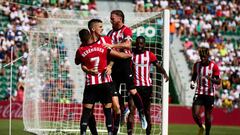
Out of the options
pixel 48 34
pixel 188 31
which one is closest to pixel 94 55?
pixel 48 34

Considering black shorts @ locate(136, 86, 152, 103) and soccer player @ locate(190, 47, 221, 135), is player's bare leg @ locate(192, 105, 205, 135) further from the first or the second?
black shorts @ locate(136, 86, 152, 103)

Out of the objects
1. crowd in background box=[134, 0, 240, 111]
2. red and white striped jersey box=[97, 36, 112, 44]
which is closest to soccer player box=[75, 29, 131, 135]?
red and white striped jersey box=[97, 36, 112, 44]

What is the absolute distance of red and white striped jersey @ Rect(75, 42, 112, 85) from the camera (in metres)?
13.9

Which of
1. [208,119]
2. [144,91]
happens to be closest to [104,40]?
[144,91]

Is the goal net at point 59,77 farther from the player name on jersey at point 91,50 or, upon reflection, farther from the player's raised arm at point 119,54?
the player name on jersey at point 91,50

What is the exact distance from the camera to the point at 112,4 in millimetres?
43000

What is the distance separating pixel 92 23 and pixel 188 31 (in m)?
27.3

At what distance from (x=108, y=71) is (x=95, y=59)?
0.35 metres

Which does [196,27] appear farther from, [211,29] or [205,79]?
[205,79]

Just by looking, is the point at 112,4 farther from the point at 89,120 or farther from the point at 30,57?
the point at 89,120

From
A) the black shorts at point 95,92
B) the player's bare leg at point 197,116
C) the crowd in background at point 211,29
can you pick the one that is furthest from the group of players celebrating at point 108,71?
the crowd in background at point 211,29

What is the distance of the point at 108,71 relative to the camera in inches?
557

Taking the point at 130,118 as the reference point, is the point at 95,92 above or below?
above

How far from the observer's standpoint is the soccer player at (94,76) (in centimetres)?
1393
